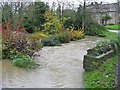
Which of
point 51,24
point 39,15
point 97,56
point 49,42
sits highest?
point 39,15

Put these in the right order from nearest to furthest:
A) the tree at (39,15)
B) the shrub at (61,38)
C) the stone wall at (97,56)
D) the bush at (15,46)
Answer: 1. the stone wall at (97,56)
2. the bush at (15,46)
3. the shrub at (61,38)
4. the tree at (39,15)

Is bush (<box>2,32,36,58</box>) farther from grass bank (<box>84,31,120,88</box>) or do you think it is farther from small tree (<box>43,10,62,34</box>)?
small tree (<box>43,10,62,34</box>)

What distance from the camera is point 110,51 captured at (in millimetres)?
6766

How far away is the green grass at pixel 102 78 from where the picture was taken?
4307mm

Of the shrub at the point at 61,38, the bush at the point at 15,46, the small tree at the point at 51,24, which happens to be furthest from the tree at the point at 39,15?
the bush at the point at 15,46

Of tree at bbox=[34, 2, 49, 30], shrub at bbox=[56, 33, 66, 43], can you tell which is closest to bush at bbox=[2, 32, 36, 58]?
shrub at bbox=[56, 33, 66, 43]

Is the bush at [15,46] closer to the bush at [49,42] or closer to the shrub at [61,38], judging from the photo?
the bush at [49,42]

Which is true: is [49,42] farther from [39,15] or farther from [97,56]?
[39,15]

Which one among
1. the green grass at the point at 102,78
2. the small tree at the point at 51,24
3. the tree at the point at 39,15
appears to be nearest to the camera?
the green grass at the point at 102,78

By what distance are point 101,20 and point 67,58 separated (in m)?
12.1

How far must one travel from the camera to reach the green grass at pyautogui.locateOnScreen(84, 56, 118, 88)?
4.31m

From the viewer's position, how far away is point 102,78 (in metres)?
4.75

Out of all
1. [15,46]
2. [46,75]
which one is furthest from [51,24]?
[46,75]

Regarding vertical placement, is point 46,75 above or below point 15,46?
below
